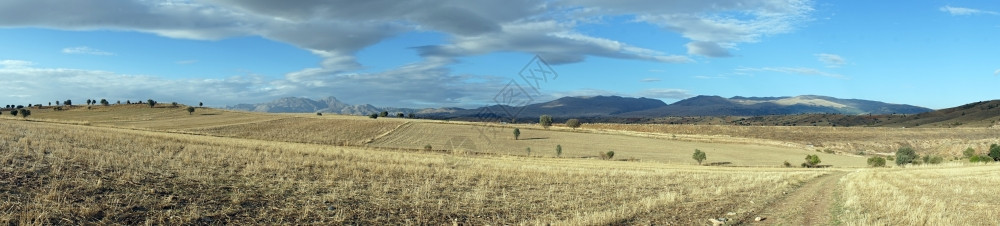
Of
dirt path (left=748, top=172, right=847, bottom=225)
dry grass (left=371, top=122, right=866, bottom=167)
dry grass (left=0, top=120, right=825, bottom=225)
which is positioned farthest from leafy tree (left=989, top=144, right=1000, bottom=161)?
dry grass (left=0, top=120, right=825, bottom=225)

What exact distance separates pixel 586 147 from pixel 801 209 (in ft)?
203

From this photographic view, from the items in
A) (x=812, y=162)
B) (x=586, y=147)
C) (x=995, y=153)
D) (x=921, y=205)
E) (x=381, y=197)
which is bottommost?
(x=812, y=162)

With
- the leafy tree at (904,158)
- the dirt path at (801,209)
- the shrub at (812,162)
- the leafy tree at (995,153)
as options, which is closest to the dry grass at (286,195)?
the dirt path at (801,209)

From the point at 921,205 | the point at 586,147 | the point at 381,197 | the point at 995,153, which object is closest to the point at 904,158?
the point at 995,153

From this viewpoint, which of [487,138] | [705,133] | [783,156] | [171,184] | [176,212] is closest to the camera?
[176,212]

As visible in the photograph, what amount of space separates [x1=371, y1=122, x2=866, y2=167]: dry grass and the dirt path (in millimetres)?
42665

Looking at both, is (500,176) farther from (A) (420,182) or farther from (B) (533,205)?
(B) (533,205)

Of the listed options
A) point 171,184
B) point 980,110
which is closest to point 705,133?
point 980,110

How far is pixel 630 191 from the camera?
1866 centimetres

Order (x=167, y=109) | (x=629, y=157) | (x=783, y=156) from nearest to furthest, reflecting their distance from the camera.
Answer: (x=629, y=157), (x=783, y=156), (x=167, y=109)

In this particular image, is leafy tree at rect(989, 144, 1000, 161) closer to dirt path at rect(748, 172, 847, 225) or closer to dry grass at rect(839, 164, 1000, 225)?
dry grass at rect(839, 164, 1000, 225)

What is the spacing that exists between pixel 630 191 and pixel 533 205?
5686mm

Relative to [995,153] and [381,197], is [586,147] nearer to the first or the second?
[995,153]

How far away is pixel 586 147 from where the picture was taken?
76.2m
